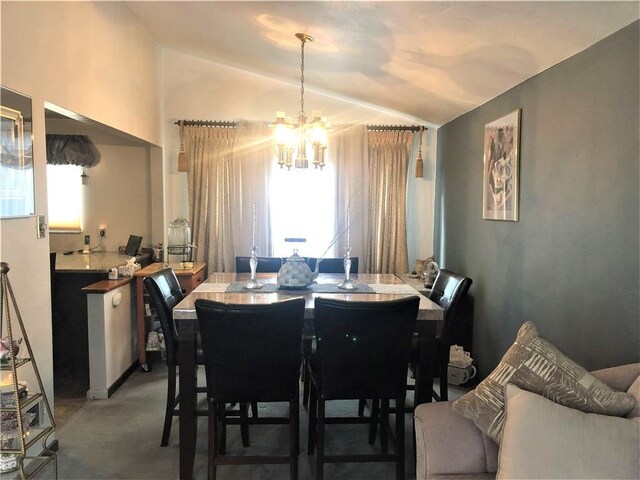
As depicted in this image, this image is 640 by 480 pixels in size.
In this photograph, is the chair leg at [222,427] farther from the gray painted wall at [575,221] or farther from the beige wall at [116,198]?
the beige wall at [116,198]

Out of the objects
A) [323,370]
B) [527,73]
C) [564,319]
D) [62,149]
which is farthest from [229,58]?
[564,319]

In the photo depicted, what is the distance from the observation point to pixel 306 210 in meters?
4.67

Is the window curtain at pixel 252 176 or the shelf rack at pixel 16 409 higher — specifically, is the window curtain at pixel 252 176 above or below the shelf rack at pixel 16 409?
above

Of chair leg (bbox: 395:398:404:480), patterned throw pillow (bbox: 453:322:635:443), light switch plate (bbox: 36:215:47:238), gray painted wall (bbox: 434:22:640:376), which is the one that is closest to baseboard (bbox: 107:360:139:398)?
light switch plate (bbox: 36:215:47:238)

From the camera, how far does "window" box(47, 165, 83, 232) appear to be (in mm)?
4504

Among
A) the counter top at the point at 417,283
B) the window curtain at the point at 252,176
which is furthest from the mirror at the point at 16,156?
the counter top at the point at 417,283

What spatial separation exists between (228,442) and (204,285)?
→ 36.8 inches

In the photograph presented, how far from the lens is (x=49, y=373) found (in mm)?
2443

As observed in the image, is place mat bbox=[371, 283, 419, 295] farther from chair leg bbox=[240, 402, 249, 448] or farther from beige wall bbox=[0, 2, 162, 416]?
beige wall bbox=[0, 2, 162, 416]

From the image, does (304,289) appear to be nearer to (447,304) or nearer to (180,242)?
(447,304)

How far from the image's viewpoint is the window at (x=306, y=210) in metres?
4.64

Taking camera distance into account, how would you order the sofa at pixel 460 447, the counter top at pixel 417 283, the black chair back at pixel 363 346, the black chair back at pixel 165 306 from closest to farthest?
the sofa at pixel 460 447 → the black chair back at pixel 363 346 → the black chair back at pixel 165 306 → the counter top at pixel 417 283

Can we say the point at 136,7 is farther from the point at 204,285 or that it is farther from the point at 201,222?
the point at 204,285

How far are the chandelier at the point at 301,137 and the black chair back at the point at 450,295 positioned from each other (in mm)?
1145
